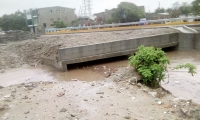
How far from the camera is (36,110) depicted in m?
5.70

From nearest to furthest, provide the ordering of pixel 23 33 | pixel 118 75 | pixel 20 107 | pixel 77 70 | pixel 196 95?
pixel 20 107
pixel 196 95
pixel 118 75
pixel 77 70
pixel 23 33

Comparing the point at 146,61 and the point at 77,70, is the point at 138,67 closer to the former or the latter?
the point at 146,61

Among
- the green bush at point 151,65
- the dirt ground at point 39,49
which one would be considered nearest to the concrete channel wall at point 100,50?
the dirt ground at point 39,49

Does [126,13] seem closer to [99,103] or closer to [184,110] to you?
[99,103]

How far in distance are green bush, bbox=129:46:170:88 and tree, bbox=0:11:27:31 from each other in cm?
4653

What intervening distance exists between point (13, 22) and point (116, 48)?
42.2 metres

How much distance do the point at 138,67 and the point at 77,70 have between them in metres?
5.47

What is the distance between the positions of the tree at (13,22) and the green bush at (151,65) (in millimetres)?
46526

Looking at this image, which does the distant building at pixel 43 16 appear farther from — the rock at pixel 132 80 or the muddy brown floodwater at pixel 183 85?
the rock at pixel 132 80

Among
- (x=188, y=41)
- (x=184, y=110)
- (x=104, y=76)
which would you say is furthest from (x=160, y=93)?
(x=188, y=41)

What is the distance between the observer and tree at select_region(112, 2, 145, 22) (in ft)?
110

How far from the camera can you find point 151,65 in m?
7.32

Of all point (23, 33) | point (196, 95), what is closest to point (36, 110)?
point (196, 95)

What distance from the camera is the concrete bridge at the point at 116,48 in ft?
39.8
